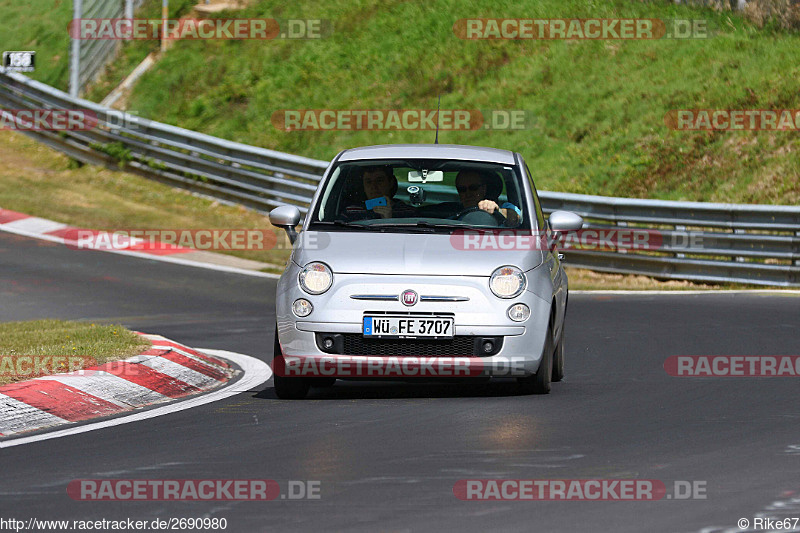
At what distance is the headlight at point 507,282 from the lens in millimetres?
8516

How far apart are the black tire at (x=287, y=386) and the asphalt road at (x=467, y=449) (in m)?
0.09

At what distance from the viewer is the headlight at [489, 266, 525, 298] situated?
852 centimetres

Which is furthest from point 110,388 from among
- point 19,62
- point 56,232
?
point 19,62

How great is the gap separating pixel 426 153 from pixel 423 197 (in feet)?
1.37

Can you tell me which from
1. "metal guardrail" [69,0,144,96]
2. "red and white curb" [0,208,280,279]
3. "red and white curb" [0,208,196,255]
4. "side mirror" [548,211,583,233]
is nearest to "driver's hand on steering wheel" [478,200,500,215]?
"side mirror" [548,211,583,233]

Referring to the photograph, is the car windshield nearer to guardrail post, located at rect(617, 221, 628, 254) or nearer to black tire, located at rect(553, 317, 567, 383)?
black tire, located at rect(553, 317, 567, 383)

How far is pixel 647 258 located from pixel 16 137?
45.7 feet

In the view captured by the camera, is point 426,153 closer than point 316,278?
No

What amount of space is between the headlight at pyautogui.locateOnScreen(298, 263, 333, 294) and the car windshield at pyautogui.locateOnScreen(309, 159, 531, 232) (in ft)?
1.85

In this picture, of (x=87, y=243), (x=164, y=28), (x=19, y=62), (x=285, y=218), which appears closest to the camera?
(x=285, y=218)

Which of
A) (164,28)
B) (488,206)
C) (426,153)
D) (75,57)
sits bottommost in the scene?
(488,206)

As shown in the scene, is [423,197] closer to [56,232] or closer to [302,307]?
[302,307]

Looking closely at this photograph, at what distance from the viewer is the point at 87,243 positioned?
20.2 meters

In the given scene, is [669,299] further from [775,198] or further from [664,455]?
[664,455]
